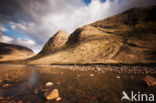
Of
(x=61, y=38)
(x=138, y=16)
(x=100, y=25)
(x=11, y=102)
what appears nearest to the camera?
(x=11, y=102)

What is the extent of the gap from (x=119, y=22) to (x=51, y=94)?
2953 inches

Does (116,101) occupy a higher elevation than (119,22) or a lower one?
lower

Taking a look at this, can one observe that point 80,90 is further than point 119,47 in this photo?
No

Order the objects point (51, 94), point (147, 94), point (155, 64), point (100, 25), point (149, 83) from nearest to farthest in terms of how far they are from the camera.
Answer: point (51, 94)
point (147, 94)
point (149, 83)
point (155, 64)
point (100, 25)

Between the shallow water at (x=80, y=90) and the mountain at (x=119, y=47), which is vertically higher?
the mountain at (x=119, y=47)

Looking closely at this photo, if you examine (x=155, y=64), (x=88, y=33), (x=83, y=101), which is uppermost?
(x=88, y=33)

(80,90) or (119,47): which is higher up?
(119,47)

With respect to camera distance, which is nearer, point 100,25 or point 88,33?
point 88,33

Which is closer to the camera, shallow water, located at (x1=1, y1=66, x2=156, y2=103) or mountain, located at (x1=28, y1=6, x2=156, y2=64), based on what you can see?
shallow water, located at (x1=1, y1=66, x2=156, y2=103)

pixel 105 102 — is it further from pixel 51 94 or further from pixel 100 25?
pixel 100 25

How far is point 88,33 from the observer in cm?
6506

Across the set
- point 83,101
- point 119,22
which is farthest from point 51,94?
point 119,22

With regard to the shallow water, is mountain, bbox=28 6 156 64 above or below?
above

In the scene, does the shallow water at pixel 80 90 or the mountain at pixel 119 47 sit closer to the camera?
the shallow water at pixel 80 90
